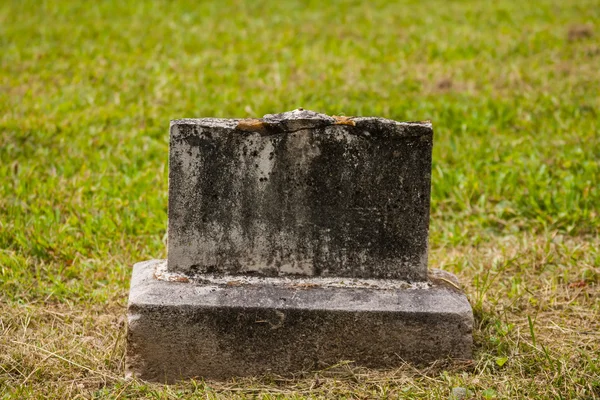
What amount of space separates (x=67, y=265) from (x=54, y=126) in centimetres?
204

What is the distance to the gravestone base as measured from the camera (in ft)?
8.80

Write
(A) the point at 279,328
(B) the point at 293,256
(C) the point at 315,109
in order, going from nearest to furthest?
(A) the point at 279,328, (B) the point at 293,256, (C) the point at 315,109

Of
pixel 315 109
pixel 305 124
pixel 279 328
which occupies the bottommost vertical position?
pixel 279 328

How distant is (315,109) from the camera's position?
5.91m

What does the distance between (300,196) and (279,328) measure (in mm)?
527

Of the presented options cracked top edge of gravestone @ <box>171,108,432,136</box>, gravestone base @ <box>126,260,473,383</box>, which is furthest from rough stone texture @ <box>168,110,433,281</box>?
gravestone base @ <box>126,260,473,383</box>

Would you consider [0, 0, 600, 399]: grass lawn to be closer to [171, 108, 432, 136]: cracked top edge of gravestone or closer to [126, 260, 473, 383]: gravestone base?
[126, 260, 473, 383]: gravestone base

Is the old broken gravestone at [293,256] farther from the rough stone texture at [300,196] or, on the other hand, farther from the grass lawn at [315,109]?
the grass lawn at [315,109]

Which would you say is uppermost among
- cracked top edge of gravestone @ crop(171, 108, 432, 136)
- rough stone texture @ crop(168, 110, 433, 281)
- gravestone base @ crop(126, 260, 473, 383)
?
cracked top edge of gravestone @ crop(171, 108, 432, 136)

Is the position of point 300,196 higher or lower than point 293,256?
higher

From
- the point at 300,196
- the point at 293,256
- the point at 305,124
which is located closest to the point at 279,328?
the point at 293,256

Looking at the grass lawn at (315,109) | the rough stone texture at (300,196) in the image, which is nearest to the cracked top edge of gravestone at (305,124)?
the rough stone texture at (300,196)

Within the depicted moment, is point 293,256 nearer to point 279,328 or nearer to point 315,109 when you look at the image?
point 279,328

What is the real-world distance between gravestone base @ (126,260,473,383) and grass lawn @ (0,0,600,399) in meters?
0.07
